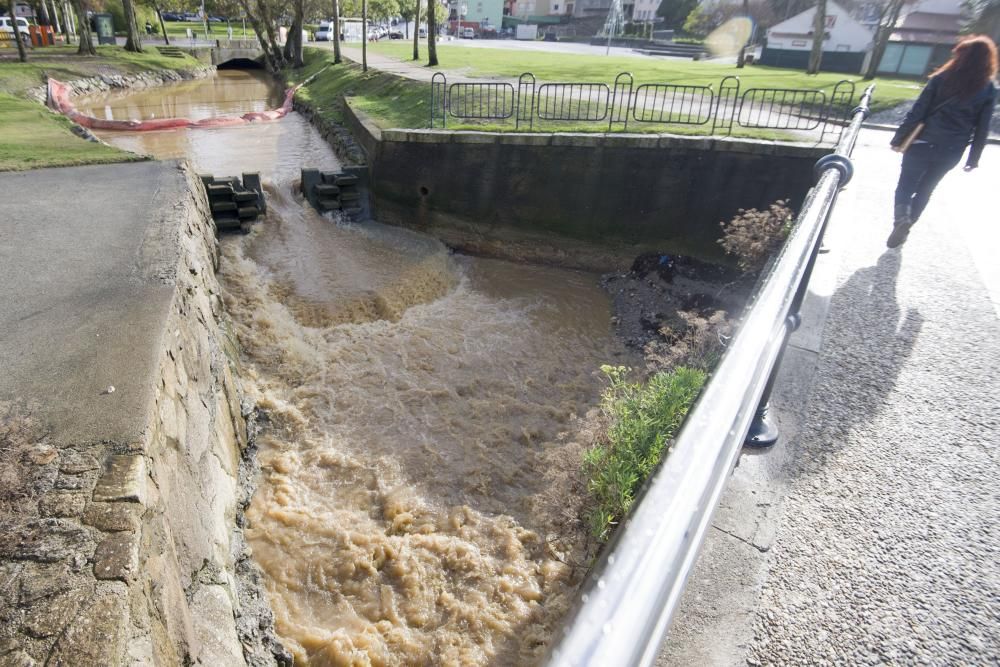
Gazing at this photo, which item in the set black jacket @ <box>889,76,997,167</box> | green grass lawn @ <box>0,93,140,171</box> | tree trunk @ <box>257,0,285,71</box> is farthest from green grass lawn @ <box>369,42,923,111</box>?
black jacket @ <box>889,76,997,167</box>

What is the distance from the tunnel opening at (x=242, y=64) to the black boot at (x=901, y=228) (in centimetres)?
4832

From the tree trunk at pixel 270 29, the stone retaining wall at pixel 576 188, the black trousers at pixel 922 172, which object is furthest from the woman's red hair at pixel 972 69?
the tree trunk at pixel 270 29

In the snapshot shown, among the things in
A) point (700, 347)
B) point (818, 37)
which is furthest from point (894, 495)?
point (818, 37)

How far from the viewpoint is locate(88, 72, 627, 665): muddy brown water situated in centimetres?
457

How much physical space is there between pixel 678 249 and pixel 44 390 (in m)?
10.1

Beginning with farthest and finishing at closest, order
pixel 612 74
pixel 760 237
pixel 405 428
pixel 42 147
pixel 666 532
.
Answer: pixel 612 74, pixel 42 147, pixel 760 237, pixel 405 428, pixel 666 532

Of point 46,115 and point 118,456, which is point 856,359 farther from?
point 46,115

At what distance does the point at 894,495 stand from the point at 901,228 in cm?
397

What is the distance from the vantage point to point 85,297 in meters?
4.39

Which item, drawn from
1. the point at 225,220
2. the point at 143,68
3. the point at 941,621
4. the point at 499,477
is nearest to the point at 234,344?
the point at 499,477

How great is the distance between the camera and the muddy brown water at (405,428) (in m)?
4.57

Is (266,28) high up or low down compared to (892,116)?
up

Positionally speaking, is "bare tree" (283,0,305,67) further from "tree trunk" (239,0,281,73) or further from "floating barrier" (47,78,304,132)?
"floating barrier" (47,78,304,132)

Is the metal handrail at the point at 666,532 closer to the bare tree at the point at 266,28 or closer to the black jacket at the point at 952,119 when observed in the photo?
the black jacket at the point at 952,119
